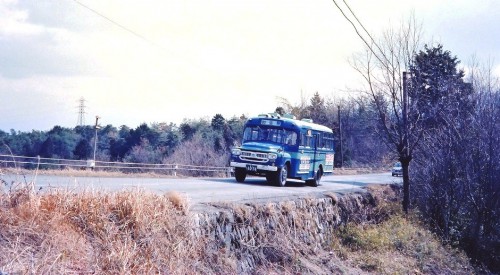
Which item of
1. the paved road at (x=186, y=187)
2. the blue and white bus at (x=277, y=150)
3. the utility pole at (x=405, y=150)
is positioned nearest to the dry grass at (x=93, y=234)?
the paved road at (x=186, y=187)

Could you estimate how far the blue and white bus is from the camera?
62.5ft

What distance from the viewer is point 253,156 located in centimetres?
1916

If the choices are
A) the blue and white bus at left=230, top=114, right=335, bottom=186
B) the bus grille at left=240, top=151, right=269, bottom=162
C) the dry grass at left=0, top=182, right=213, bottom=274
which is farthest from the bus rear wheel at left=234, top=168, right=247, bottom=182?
the dry grass at left=0, top=182, right=213, bottom=274

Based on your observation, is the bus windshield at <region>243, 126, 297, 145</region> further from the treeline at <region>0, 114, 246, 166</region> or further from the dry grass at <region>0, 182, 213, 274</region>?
the treeline at <region>0, 114, 246, 166</region>

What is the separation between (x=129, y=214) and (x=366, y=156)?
6584 cm

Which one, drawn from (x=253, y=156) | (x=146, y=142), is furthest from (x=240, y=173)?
(x=146, y=142)

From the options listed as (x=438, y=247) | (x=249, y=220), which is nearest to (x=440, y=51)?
(x=438, y=247)

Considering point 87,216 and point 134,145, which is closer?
point 87,216

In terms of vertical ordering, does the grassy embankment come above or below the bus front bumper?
below

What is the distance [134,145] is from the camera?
64188 millimetres

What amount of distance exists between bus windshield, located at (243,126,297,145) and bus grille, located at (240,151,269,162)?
1.25 metres

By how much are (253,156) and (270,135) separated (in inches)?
61.0

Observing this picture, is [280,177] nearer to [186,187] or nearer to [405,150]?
[186,187]

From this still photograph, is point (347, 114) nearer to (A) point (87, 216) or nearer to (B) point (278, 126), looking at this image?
(B) point (278, 126)
